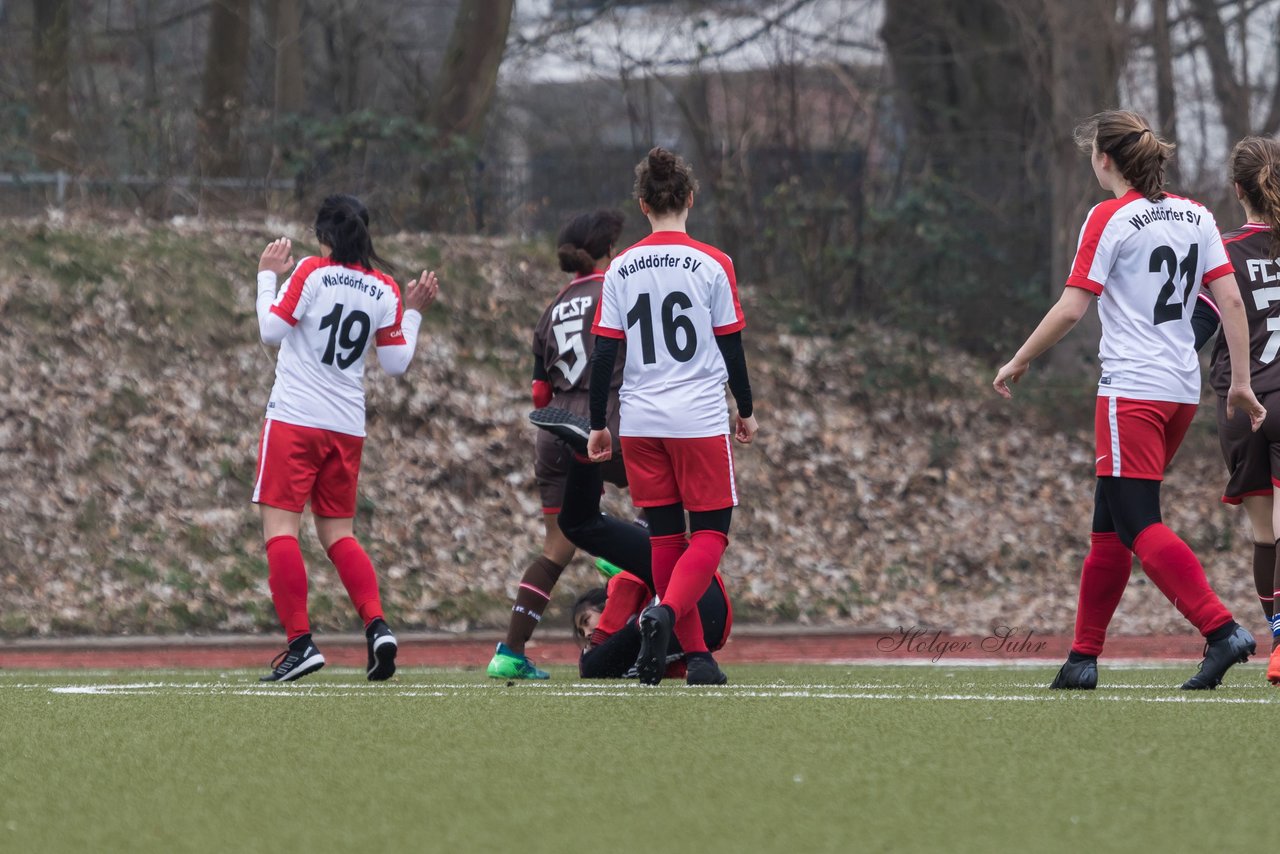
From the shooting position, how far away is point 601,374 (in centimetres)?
717

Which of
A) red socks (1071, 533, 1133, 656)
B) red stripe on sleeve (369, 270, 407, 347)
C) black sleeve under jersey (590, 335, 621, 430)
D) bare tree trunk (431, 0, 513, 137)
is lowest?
red socks (1071, 533, 1133, 656)

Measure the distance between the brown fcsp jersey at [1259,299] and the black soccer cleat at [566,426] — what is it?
2694 mm

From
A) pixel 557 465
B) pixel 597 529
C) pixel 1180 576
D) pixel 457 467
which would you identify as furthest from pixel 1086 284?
pixel 457 467

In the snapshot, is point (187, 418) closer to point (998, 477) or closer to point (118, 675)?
point (118, 675)

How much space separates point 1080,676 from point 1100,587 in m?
0.34

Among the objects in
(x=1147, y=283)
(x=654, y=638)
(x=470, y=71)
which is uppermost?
(x=470, y=71)

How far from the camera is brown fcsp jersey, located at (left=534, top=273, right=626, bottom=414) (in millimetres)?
8500

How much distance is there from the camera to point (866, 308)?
725 inches

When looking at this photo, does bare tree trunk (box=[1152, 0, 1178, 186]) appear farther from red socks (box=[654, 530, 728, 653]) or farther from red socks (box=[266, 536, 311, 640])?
red socks (box=[266, 536, 311, 640])

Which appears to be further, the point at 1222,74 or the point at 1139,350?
the point at 1222,74

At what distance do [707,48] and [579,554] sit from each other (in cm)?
835

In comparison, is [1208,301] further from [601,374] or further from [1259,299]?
[601,374]

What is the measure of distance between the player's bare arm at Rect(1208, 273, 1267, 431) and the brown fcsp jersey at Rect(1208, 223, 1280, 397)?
2.01 feet

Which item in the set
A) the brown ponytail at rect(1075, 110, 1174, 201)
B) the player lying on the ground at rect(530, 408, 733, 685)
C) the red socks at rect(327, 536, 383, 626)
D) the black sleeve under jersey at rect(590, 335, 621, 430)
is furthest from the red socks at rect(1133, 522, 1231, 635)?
→ the red socks at rect(327, 536, 383, 626)
